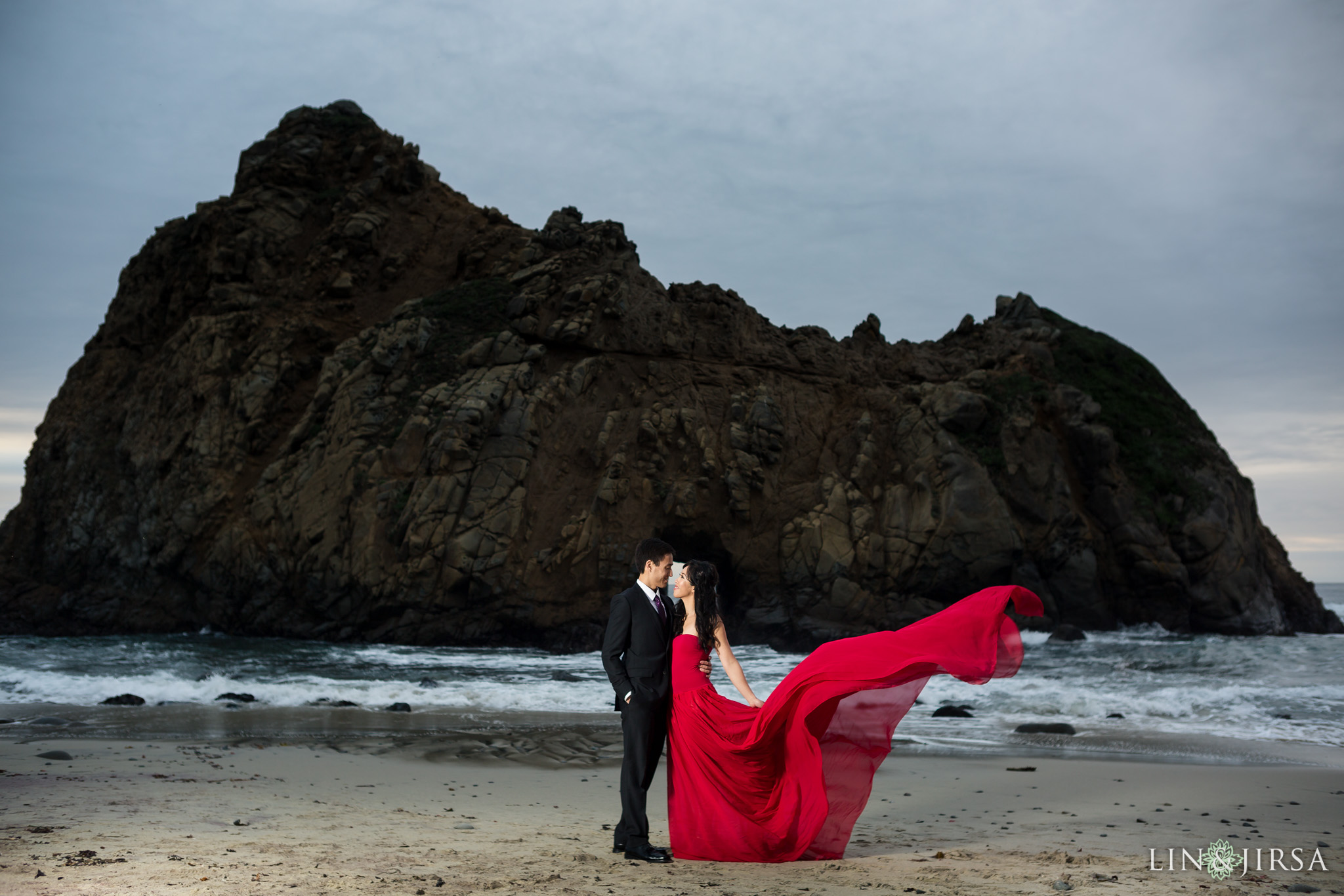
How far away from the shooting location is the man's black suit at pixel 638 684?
5.29 meters

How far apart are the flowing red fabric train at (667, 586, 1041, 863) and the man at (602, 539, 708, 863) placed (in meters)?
0.11

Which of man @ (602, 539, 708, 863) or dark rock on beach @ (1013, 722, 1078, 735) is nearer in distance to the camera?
man @ (602, 539, 708, 863)

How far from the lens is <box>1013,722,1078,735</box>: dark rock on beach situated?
11.5m

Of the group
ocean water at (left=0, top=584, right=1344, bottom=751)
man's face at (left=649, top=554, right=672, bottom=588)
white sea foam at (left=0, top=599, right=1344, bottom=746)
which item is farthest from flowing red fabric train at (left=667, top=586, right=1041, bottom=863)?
white sea foam at (left=0, top=599, right=1344, bottom=746)

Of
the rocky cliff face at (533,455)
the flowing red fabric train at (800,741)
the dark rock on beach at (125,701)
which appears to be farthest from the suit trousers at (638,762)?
the rocky cliff face at (533,455)

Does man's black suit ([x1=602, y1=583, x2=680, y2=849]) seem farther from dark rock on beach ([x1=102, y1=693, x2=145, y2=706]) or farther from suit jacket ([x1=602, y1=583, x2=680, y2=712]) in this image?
dark rock on beach ([x1=102, y1=693, x2=145, y2=706])

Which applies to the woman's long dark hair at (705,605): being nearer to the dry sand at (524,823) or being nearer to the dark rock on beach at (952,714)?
the dry sand at (524,823)

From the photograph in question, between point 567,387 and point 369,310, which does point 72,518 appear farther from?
point 567,387

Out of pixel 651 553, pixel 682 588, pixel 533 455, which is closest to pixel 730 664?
pixel 682 588

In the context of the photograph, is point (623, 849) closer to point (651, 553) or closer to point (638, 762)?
point (638, 762)

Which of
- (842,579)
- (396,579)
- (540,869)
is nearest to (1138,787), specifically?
(540,869)

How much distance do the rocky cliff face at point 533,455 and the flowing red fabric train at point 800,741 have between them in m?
20.7

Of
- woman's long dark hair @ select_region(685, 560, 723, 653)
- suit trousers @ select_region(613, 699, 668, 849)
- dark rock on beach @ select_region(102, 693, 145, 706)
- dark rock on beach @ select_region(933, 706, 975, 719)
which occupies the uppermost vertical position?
woman's long dark hair @ select_region(685, 560, 723, 653)

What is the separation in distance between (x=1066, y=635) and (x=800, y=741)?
916 inches
